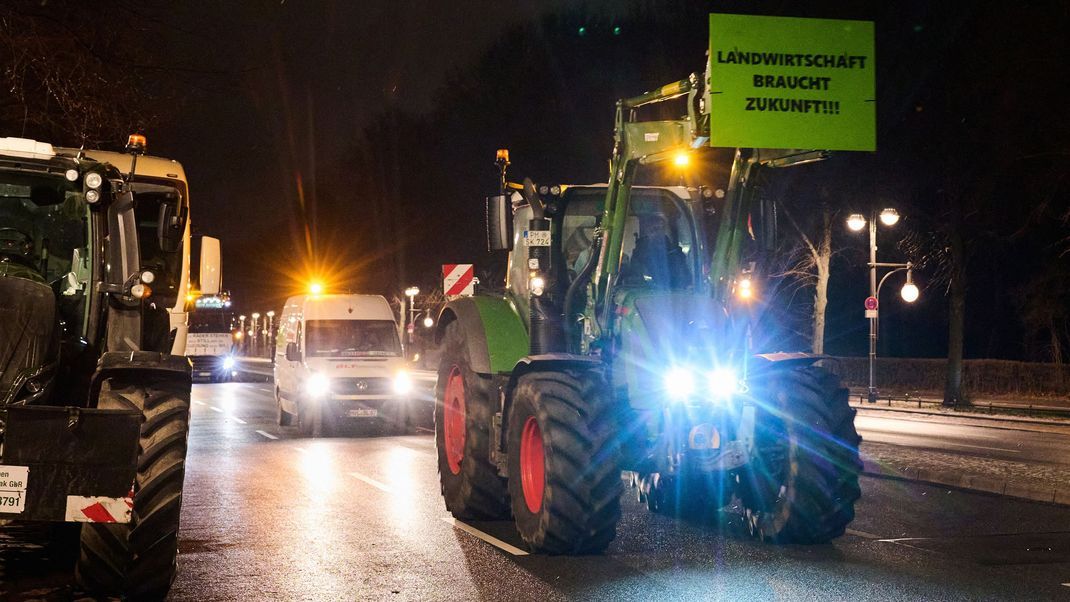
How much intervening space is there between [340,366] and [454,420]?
34.0 feet

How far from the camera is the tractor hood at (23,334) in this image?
22.9 feet

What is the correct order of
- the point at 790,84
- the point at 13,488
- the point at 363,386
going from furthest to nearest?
1. the point at 363,386
2. the point at 790,84
3. the point at 13,488

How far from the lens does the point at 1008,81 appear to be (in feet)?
96.4

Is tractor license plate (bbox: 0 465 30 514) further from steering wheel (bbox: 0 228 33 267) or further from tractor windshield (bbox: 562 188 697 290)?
tractor windshield (bbox: 562 188 697 290)

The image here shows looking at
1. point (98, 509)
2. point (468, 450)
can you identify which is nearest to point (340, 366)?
point (468, 450)

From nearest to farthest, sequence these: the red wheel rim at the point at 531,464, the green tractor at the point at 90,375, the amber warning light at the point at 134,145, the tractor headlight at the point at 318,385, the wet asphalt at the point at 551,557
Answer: the green tractor at the point at 90,375, the wet asphalt at the point at 551,557, the amber warning light at the point at 134,145, the red wheel rim at the point at 531,464, the tractor headlight at the point at 318,385

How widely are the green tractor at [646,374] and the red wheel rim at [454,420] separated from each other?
827mm

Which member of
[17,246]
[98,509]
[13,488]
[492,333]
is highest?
[17,246]

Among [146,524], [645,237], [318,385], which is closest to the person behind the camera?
[146,524]

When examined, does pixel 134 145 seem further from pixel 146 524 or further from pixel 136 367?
pixel 146 524

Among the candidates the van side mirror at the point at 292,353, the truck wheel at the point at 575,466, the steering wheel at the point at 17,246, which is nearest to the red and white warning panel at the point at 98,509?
the steering wheel at the point at 17,246

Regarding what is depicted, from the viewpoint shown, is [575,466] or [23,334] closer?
[23,334]

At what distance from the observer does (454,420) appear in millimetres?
12273

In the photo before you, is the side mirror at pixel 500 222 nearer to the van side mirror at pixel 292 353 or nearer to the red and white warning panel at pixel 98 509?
the red and white warning panel at pixel 98 509
